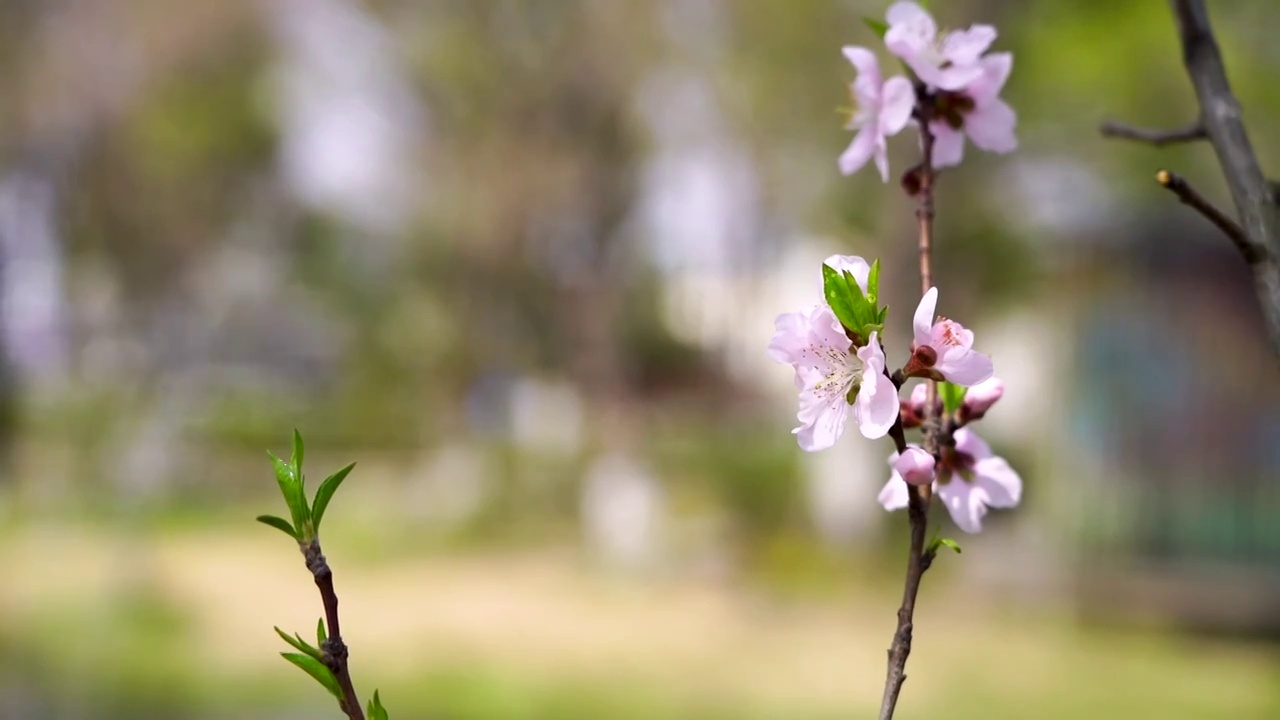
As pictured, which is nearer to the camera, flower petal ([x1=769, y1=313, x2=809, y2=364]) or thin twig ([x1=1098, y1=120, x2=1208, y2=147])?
flower petal ([x1=769, y1=313, x2=809, y2=364])

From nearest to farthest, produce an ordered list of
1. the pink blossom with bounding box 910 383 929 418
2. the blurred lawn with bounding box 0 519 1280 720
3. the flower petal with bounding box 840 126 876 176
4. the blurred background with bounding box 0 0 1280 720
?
the pink blossom with bounding box 910 383 929 418 < the flower petal with bounding box 840 126 876 176 < the blurred lawn with bounding box 0 519 1280 720 < the blurred background with bounding box 0 0 1280 720

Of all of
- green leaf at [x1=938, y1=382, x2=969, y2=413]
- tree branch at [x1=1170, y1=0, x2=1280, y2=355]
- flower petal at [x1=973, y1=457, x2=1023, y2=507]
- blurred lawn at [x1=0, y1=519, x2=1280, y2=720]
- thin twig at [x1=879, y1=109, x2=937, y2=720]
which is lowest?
thin twig at [x1=879, y1=109, x2=937, y2=720]

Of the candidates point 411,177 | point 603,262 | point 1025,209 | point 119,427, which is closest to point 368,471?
point 119,427

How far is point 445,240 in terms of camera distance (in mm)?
10227

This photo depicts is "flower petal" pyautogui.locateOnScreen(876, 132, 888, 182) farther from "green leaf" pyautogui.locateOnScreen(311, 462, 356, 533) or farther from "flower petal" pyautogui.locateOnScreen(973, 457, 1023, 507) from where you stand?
"green leaf" pyautogui.locateOnScreen(311, 462, 356, 533)

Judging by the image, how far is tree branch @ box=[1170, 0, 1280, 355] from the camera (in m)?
0.51

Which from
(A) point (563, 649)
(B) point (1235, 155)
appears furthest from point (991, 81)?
(A) point (563, 649)

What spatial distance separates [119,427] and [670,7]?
597 centimetres

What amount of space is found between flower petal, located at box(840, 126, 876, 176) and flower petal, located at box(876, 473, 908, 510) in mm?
200

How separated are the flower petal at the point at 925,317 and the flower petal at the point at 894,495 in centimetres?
7

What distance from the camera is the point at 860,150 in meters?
0.62

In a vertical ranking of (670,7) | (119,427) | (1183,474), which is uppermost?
(670,7)

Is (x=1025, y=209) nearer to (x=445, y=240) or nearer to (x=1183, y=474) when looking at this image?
(x=1183, y=474)

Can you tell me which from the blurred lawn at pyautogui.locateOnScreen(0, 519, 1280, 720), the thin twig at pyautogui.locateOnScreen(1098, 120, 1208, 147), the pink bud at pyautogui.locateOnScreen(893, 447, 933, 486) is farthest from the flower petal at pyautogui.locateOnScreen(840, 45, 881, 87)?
the blurred lawn at pyautogui.locateOnScreen(0, 519, 1280, 720)
